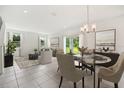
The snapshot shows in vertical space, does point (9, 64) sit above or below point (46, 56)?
below

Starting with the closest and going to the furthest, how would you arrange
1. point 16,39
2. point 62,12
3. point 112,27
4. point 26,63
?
point 62,12
point 112,27
point 26,63
point 16,39

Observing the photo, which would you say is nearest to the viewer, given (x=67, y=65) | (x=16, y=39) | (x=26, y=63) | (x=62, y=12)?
(x=67, y=65)

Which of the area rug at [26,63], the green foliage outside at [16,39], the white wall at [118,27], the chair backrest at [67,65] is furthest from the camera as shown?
the green foliage outside at [16,39]

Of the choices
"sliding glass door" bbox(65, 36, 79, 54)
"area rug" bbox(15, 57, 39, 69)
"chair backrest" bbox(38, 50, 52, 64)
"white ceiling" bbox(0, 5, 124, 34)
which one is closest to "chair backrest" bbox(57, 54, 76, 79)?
"white ceiling" bbox(0, 5, 124, 34)

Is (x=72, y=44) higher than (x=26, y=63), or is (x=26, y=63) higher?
(x=72, y=44)

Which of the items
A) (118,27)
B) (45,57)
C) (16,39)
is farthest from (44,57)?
(16,39)

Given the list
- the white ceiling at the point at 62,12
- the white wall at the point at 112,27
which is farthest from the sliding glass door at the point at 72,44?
the white ceiling at the point at 62,12

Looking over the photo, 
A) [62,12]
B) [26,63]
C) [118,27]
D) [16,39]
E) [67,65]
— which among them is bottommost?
[26,63]

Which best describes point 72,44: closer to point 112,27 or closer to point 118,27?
point 112,27

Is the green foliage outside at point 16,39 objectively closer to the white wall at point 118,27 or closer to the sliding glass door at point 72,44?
the sliding glass door at point 72,44
